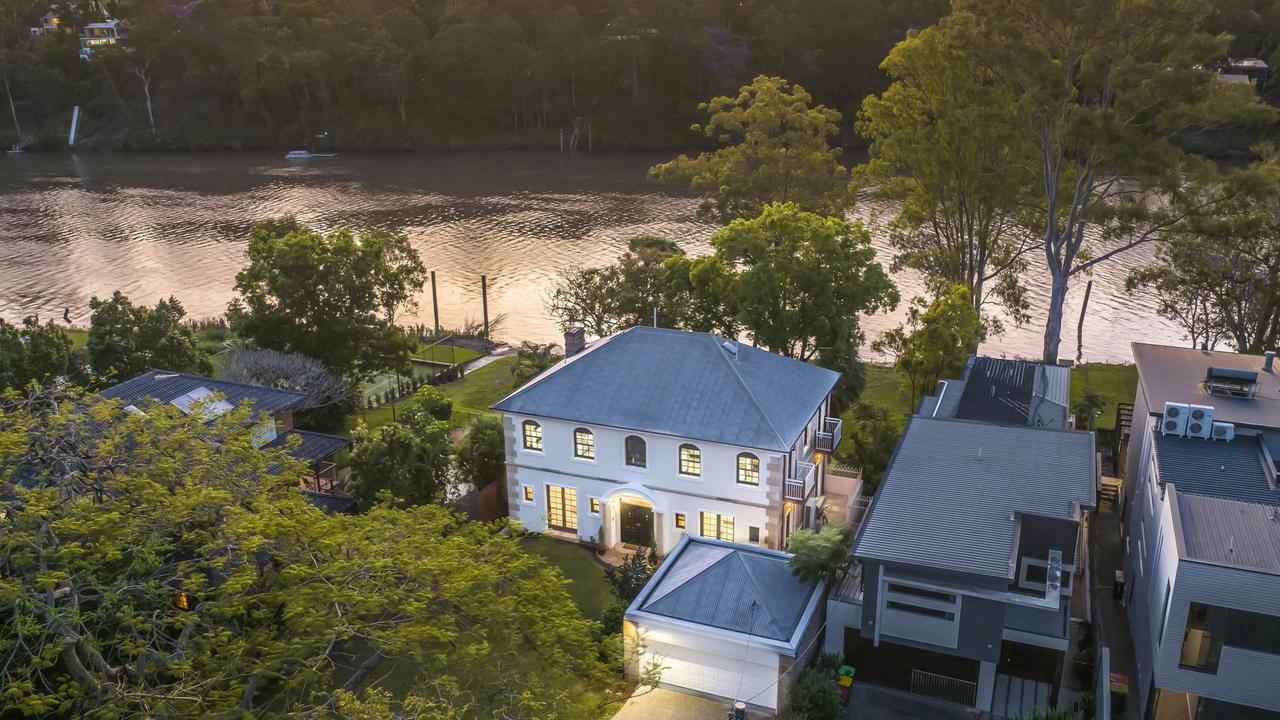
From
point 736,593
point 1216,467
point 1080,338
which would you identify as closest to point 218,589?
point 736,593

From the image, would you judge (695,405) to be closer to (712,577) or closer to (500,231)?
(712,577)

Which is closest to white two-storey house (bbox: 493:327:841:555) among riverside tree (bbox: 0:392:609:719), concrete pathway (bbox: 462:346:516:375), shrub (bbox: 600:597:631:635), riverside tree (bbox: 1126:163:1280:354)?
shrub (bbox: 600:597:631:635)

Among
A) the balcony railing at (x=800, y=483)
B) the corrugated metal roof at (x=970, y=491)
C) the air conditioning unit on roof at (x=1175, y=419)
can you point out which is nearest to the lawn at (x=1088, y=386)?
the balcony railing at (x=800, y=483)

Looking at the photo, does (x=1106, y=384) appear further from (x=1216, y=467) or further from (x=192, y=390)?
(x=192, y=390)

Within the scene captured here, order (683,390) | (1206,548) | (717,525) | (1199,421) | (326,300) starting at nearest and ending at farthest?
(1206,548) < (1199,421) < (717,525) < (683,390) < (326,300)

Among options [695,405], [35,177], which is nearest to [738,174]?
[695,405]

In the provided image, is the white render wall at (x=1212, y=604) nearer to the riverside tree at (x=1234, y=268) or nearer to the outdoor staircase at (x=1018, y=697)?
the outdoor staircase at (x=1018, y=697)
